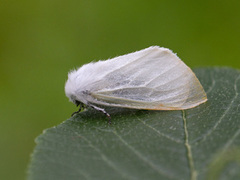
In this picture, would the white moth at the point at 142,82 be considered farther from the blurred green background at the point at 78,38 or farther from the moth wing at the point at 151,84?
the blurred green background at the point at 78,38

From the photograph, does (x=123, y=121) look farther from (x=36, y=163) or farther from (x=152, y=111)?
(x=36, y=163)

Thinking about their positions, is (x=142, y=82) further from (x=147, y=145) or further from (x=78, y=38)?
(x=78, y=38)

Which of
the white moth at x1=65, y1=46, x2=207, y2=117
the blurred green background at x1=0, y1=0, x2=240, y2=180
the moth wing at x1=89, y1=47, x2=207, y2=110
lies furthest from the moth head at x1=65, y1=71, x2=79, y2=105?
the blurred green background at x1=0, y1=0, x2=240, y2=180

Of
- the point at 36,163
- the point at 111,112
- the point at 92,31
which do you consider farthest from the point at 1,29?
the point at 36,163

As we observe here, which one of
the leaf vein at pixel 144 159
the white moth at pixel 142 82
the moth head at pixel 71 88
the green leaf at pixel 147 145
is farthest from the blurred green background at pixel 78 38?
the leaf vein at pixel 144 159

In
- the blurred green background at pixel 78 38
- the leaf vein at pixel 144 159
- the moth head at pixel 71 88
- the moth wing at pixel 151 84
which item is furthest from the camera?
the blurred green background at pixel 78 38

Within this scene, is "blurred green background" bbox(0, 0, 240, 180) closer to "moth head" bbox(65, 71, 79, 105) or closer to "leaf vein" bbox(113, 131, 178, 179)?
"moth head" bbox(65, 71, 79, 105)

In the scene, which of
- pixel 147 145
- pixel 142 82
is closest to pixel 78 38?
pixel 142 82
